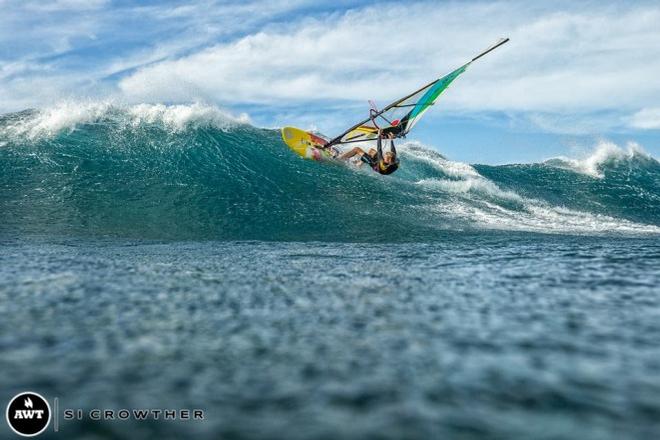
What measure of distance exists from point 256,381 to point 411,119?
1894cm

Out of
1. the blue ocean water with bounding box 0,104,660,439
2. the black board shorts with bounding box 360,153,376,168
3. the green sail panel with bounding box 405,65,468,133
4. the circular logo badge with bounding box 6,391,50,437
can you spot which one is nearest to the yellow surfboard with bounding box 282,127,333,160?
the black board shorts with bounding box 360,153,376,168

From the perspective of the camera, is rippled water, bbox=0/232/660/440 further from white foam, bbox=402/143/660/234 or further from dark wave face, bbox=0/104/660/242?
white foam, bbox=402/143/660/234

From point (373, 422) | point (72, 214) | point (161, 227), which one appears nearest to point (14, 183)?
point (72, 214)

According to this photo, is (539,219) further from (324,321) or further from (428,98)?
(324,321)

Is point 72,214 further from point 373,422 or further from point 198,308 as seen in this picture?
point 373,422

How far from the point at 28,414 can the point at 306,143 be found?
22878 millimetres

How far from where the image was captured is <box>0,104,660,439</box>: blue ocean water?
3316 millimetres

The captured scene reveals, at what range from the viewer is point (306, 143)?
2556cm

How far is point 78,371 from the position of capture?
3965 mm

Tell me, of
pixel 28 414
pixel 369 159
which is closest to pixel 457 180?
pixel 369 159

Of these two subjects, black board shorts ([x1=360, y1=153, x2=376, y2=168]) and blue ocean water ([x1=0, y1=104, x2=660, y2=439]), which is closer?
blue ocean water ([x1=0, y1=104, x2=660, y2=439])

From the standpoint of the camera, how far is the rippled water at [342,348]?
10.5 feet

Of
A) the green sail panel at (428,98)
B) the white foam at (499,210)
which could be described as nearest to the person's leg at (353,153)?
the green sail panel at (428,98)

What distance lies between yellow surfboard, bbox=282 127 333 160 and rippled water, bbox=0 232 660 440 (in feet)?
54.9
